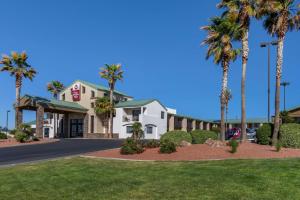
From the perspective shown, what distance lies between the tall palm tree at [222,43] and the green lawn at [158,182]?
17.1 meters

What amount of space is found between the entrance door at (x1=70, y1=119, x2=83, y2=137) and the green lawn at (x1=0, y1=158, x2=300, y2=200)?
49.3 m

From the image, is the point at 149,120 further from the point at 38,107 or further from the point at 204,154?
the point at 204,154

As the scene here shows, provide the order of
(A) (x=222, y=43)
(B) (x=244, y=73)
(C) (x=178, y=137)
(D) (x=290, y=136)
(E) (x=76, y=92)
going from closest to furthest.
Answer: (D) (x=290, y=136) < (C) (x=178, y=137) < (B) (x=244, y=73) < (A) (x=222, y=43) < (E) (x=76, y=92)

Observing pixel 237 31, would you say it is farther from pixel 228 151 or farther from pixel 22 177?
pixel 22 177

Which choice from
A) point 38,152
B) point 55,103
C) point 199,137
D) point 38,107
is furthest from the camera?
point 55,103

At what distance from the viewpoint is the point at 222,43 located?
31359 mm

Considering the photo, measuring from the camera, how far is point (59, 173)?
46.7 feet

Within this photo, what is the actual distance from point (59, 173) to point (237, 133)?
3409 centimetres

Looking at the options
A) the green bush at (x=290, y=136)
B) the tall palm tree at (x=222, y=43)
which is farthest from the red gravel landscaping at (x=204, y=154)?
the tall palm tree at (x=222, y=43)

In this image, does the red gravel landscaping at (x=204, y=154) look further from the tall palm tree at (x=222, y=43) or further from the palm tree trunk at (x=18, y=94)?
the palm tree trunk at (x=18, y=94)

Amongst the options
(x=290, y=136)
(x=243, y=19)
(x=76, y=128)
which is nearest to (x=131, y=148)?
(x=290, y=136)

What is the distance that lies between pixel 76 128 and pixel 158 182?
55085 mm

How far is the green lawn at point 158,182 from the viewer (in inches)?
391

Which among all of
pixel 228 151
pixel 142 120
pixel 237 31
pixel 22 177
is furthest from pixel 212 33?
pixel 142 120
